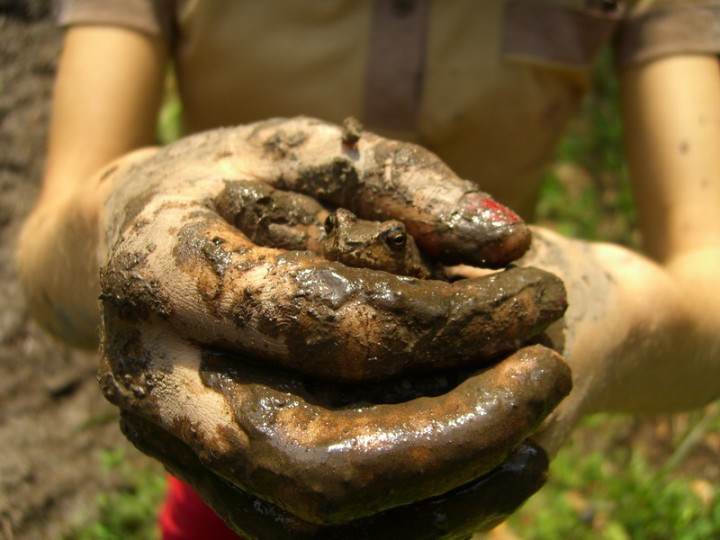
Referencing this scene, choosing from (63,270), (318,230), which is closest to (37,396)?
(63,270)

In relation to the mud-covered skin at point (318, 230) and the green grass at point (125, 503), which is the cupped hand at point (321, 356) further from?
the green grass at point (125, 503)

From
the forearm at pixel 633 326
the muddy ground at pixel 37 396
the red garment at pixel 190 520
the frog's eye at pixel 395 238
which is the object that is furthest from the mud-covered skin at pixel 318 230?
the muddy ground at pixel 37 396

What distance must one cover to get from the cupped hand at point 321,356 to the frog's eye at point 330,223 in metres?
0.05

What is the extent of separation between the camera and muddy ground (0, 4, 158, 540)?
2.47 metres

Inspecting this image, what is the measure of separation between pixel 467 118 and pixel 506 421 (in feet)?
4.26

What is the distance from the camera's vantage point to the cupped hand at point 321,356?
1017mm

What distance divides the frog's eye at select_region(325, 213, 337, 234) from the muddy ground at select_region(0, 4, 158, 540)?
179cm

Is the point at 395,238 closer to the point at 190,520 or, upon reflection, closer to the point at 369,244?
the point at 369,244

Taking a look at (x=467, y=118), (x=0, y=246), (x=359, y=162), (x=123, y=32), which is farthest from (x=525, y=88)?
(x=0, y=246)

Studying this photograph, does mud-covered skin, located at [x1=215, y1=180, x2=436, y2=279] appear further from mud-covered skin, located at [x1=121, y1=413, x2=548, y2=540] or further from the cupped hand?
mud-covered skin, located at [x1=121, y1=413, x2=548, y2=540]

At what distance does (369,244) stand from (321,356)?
0.69 ft

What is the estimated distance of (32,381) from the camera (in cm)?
273

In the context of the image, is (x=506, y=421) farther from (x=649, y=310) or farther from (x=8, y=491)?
(x=8, y=491)

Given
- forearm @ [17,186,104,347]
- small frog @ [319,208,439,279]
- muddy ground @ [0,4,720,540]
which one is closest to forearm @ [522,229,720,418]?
small frog @ [319,208,439,279]
